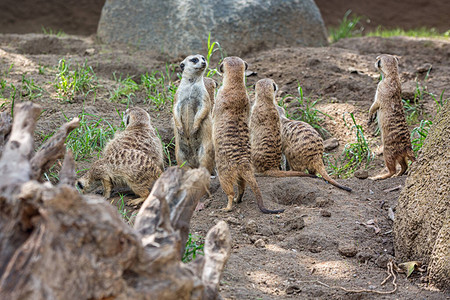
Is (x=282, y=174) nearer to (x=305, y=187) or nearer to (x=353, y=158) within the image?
(x=305, y=187)

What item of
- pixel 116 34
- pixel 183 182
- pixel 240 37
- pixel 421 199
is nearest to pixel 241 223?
pixel 421 199

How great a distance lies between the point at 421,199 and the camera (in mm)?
2934

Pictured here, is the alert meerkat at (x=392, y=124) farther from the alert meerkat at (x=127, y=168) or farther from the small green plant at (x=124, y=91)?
the small green plant at (x=124, y=91)

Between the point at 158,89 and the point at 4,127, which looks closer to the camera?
the point at 4,127

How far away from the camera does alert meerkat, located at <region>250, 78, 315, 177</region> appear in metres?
4.25

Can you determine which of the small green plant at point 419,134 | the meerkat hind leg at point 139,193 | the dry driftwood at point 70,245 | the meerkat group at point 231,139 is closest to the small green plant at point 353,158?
the meerkat group at point 231,139

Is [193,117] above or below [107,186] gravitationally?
above

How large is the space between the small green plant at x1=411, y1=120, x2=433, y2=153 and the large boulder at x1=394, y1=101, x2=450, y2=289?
1.35m

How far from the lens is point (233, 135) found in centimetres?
388

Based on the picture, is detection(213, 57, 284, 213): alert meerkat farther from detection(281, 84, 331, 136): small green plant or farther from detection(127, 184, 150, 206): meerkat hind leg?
detection(281, 84, 331, 136): small green plant

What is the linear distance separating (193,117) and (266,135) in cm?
70

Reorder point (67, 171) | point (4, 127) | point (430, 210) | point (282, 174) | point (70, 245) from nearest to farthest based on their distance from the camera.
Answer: point (70, 245) < point (67, 171) < point (4, 127) < point (430, 210) < point (282, 174)

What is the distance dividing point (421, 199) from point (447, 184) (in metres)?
0.23

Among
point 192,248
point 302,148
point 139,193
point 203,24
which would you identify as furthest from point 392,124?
point 203,24
